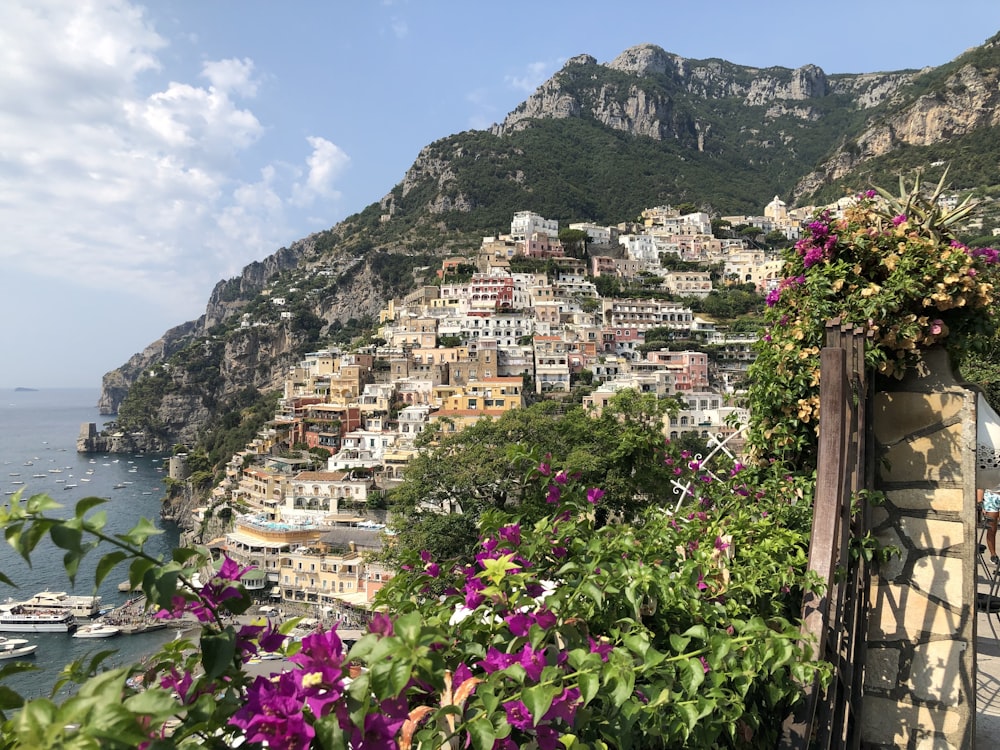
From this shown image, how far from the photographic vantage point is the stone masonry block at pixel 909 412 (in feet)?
7.18

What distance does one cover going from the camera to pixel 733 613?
1565 millimetres

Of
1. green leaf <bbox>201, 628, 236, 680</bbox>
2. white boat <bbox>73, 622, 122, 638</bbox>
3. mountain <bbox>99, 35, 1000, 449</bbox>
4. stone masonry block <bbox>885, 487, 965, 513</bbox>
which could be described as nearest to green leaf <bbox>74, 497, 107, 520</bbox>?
green leaf <bbox>201, 628, 236, 680</bbox>

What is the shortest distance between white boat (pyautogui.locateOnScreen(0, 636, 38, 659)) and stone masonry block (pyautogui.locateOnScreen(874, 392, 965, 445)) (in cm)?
2274

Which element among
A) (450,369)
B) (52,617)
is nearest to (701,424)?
(450,369)

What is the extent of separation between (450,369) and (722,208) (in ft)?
187

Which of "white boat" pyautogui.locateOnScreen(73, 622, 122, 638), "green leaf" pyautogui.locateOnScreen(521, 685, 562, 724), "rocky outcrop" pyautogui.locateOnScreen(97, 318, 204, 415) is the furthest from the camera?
"rocky outcrop" pyautogui.locateOnScreen(97, 318, 204, 415)

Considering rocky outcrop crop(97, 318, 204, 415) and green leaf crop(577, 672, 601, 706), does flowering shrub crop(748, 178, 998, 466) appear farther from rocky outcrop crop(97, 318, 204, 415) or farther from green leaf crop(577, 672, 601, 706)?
rocky outcrop crop(97, 318, 204, 415)

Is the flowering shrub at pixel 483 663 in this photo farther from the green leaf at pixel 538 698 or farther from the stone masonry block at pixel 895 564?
the stone masonry block at pixel 895 564

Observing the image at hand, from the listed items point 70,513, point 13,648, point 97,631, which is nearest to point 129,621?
point 97,631

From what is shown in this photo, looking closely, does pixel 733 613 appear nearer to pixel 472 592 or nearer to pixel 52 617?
pixel 472 592

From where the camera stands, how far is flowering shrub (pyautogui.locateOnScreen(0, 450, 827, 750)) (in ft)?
2.17

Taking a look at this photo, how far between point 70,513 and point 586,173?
295 feet

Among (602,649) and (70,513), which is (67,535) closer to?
(602,649)

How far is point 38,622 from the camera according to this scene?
71.5 ft
